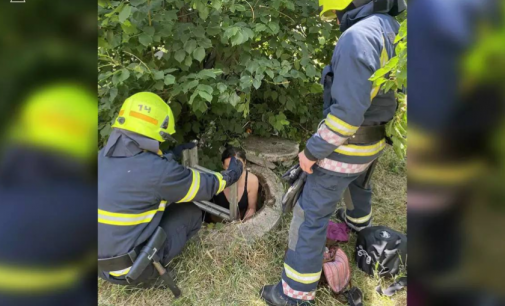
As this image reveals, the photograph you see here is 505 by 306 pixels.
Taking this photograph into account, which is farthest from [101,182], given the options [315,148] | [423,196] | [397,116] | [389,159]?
[389,159]

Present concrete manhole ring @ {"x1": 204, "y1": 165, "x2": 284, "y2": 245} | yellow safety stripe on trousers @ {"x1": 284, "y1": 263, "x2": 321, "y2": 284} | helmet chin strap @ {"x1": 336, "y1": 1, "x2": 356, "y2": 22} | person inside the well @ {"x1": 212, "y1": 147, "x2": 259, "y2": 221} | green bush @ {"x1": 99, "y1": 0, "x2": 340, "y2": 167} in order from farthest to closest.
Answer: person inside the well @ {"x1": 212, "y1": 147, "x2": 259, "y2": 221}
concrete manhole ring @ {"x1": 204, "y1": 165, "x2": 284, "y2": 245}
green bush @ {"x1": 99, "y1": 0, "x2": 340, "y2": 167}
yellow safety stripe on trousers @ {"x1": 284, "y1": 263, "x2": 321, "y2": 284}
helmet chin strap @ {"x1": 336, "y1": 1, "x2": 356, "y2": 22}

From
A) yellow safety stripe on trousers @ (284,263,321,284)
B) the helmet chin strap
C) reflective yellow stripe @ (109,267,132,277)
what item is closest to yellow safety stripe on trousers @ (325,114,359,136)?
the helmet chin strap

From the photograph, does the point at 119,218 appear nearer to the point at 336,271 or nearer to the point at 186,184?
the point at 186,184

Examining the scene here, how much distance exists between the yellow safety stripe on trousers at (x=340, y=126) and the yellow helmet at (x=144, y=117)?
1.09 metres

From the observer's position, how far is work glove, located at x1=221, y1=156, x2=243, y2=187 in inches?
120

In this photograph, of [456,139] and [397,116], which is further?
[397,116]

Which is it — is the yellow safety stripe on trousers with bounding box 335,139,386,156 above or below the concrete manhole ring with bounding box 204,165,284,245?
above

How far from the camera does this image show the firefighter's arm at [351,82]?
2.14 meters

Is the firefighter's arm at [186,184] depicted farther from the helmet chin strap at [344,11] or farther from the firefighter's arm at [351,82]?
the helmet chin strap at [344,11]

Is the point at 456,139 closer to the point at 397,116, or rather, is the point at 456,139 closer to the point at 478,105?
the point at 478,105

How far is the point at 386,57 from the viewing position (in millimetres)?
2260

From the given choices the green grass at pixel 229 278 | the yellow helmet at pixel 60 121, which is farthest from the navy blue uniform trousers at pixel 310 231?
the yellow helmet at pixel 60 121

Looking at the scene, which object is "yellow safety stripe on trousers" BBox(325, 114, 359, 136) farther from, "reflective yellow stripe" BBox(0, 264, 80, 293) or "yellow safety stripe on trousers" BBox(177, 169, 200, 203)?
"reflective yellow stripe" BBox(0, 264, 80, 293)

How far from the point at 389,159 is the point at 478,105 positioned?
15.2 ft
